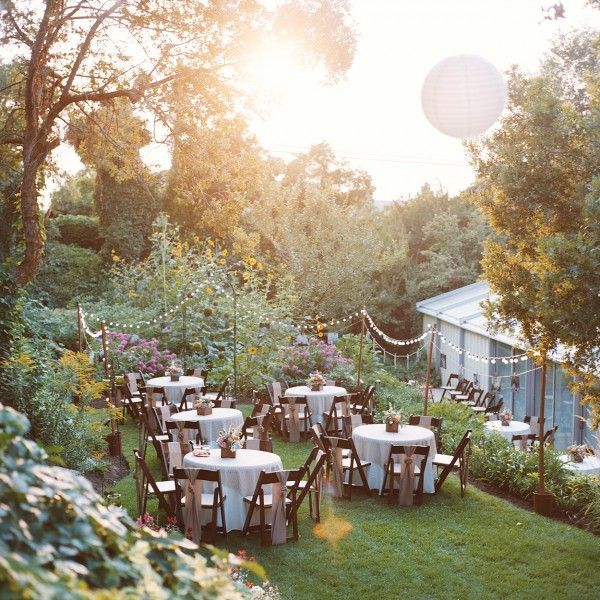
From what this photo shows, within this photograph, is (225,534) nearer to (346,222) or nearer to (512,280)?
(512,280)

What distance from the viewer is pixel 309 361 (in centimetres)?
1912

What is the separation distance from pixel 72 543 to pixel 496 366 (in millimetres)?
19584

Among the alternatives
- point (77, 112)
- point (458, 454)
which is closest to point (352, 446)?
point (458, 454)

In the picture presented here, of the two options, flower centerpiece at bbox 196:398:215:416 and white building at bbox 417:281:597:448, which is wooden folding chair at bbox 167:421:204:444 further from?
white building at bbox 417:281:597:448

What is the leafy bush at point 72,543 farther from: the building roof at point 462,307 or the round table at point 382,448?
the building roof at point 462,307

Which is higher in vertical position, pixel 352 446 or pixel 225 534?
pixel 352 446

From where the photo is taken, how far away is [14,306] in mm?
10039

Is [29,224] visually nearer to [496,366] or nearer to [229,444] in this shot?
[229,444]

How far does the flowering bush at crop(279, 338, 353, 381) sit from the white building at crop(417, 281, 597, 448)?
249 centimetres

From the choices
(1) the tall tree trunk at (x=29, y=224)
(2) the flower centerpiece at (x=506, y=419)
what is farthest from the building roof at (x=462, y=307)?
(1) the tall tree trunk at (x=29, y=224)

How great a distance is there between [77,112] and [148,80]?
2472mm

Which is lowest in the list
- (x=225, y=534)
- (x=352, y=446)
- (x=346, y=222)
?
(x=225, y=534)

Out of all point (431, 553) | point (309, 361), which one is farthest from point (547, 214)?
point (309, 361)

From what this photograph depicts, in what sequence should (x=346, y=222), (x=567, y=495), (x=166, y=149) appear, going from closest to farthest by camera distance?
1. (x=567, y=495)
2. (x=166, y=149)
3. (x=346, y=222)
